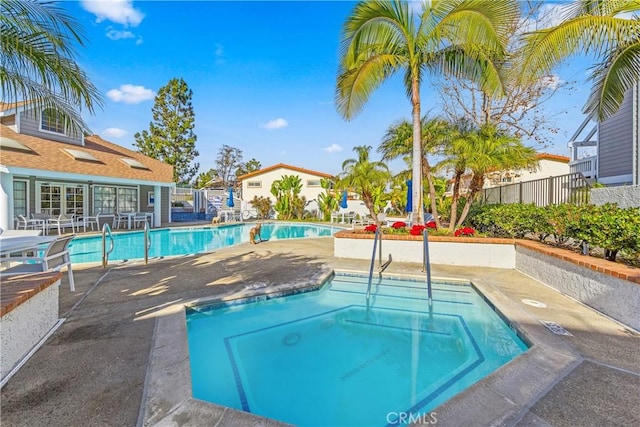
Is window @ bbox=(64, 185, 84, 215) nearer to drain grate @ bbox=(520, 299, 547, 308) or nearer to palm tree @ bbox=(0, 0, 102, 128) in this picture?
palm tree @ bbox=(0, 0, 102, 128)

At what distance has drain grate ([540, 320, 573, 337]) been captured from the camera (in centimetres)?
382

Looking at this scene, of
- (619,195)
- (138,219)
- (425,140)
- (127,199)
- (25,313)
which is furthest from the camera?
(127,199)

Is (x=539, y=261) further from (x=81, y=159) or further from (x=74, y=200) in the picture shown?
(x=74, y=200)

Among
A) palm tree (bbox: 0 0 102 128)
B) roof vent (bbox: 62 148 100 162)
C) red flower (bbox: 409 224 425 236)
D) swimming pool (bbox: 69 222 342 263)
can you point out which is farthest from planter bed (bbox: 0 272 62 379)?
roof vent (bbox: 62 148 100 162)

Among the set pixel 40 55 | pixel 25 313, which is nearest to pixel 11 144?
pixel 40 55

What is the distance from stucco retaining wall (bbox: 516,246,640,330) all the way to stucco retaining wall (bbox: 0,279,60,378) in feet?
24.8

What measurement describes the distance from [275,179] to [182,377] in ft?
89.3

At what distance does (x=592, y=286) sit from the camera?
4.85m

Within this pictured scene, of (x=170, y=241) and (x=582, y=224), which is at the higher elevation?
(x=582, y=224)

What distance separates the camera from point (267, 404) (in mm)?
3176

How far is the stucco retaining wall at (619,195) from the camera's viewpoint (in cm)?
661

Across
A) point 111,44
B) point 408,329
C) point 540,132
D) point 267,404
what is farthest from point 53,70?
point 540,132

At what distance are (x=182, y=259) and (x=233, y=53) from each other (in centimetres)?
1209

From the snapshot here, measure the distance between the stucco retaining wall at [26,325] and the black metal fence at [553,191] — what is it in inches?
440
